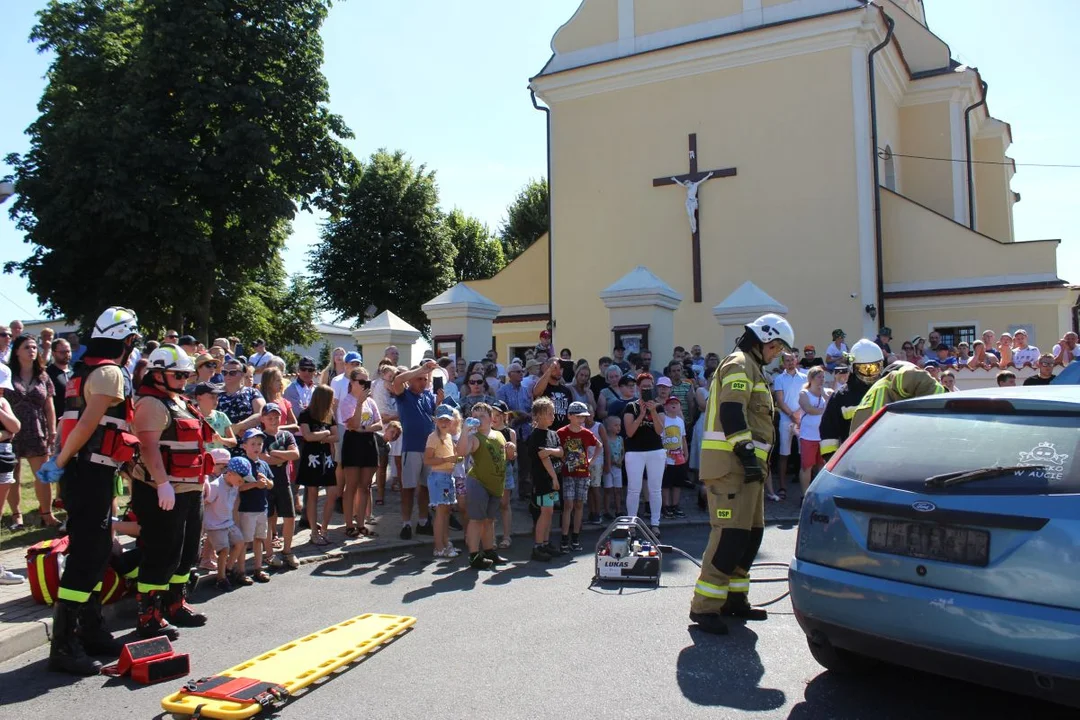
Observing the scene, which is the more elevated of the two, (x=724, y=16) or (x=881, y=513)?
(x=724, y=16)

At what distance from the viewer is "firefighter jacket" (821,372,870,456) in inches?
283

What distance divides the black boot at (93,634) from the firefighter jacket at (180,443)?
0.87 metres

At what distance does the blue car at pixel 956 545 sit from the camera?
3375mm

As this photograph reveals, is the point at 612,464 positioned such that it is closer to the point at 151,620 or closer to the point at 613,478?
the point at 613,478

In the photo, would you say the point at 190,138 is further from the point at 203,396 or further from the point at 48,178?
the point at 203,396

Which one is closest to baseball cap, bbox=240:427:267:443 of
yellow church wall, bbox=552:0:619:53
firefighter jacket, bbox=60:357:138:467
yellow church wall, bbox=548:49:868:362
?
firefighter jacket, bbox=60:357:138:467

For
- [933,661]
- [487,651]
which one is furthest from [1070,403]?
[487,651]

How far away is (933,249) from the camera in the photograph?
20.2 meters

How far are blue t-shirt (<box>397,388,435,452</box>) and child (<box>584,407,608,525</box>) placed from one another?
1855mm

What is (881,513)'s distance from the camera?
3.98 metres

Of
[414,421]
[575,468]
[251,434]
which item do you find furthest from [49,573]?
[575,468]

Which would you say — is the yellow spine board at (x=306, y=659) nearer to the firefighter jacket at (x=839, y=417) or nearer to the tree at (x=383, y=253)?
the firefighter jacket at (x=839, y=417)

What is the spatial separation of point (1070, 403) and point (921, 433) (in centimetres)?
67

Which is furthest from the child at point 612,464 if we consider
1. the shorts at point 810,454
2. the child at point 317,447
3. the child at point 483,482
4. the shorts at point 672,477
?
the child at point 317,447
